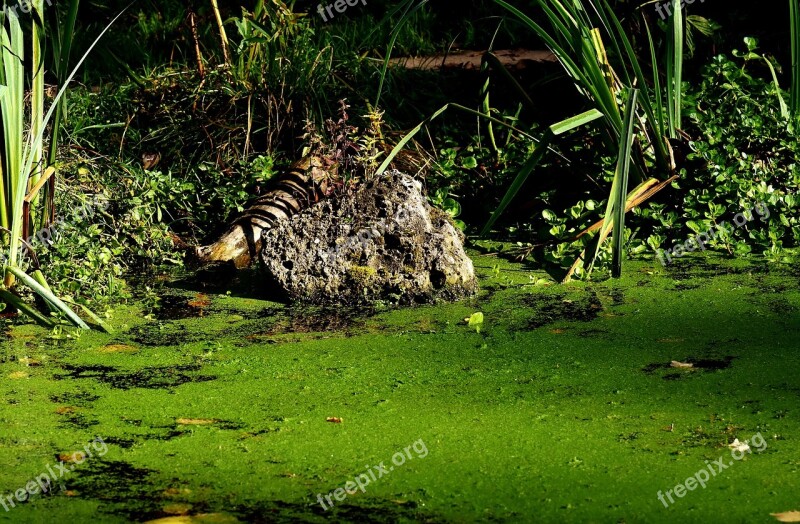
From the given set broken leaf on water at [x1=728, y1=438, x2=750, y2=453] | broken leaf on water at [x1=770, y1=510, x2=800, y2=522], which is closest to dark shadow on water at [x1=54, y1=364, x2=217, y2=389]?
broken leaf on water at [x1=728, y1=438, x2=750, y2=453]

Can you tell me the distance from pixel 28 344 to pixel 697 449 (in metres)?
1.79

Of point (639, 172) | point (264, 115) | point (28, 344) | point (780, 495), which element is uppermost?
point (264, 115)

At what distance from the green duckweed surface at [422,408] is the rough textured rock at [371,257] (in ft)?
0.36

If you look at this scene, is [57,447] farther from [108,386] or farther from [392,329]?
[392,329]

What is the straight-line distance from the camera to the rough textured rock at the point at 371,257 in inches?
124

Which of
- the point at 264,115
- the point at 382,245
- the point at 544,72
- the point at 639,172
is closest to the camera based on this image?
the point at 382,245

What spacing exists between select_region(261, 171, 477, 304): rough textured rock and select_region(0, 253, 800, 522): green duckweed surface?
0.11m

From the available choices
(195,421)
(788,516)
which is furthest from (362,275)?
(788,516)

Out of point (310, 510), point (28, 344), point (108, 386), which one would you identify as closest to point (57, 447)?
point (108, 386)

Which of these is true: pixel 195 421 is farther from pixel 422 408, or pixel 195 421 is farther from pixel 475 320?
pixel 475 320

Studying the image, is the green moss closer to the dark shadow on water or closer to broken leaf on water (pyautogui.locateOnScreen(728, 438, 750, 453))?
the dark shadow on water

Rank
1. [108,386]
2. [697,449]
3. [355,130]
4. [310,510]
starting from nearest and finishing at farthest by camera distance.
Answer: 1. [310,510]
2. [697,449]
3. [108,386]
4. [355,130]

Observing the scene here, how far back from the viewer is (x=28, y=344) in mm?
2668

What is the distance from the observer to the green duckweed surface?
5.61 ft
